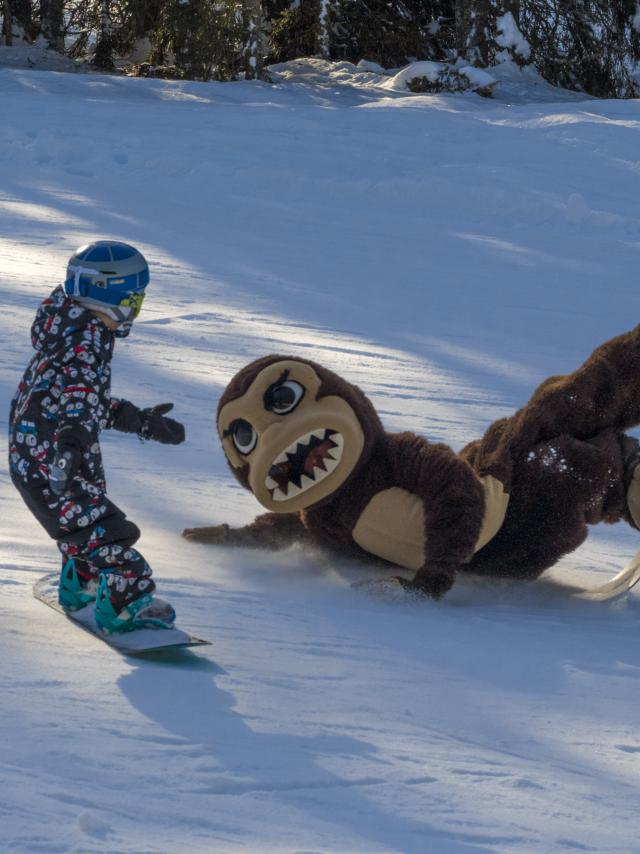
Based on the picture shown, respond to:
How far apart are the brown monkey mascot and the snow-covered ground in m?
0.16

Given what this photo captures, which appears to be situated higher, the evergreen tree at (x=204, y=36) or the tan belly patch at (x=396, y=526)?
the evergreen tree at (x=204, y=36)

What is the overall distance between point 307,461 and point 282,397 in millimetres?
249

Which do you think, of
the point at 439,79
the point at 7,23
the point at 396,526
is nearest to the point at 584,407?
the point at 396,526

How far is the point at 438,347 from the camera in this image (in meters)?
8.32

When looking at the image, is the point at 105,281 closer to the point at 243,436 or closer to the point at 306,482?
the point at 243,436

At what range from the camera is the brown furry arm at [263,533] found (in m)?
4.81

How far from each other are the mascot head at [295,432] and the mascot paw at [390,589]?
0.36m

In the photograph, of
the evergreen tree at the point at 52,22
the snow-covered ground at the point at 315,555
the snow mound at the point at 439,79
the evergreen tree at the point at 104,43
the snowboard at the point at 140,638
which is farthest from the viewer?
the evergreen tree at the point at 52,22

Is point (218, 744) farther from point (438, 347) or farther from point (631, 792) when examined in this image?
point (438, 347)

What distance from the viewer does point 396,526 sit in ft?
14.7

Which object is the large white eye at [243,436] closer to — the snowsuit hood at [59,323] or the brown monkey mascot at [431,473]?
the brown monkey mascot at [431,473]

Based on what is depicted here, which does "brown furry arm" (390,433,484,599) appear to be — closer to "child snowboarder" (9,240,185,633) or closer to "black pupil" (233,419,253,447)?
"black pupil" (233,419,253,447)

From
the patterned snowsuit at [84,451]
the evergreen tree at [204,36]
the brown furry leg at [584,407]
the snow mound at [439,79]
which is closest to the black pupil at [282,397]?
the patterned snowsuit at [84,451]

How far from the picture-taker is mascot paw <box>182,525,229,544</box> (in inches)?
192
